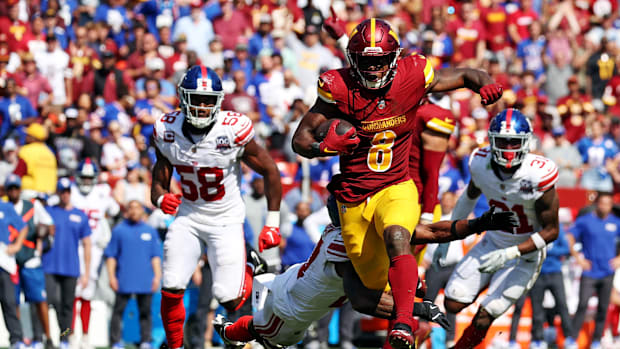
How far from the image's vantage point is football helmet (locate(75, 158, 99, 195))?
432 inches

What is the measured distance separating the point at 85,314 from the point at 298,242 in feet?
7.65

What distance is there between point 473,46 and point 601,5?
3004mm

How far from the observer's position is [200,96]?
741 cm

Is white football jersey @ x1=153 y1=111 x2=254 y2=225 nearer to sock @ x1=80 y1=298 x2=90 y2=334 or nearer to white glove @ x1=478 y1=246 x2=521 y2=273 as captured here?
white glove @ x1=478 y1=246 x2=521 y2=273

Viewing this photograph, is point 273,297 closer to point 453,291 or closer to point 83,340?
point 453,291

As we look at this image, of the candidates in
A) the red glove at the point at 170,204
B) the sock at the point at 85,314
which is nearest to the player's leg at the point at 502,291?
the red glove at the point at 170,204

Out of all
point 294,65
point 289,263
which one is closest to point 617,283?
point 289,263

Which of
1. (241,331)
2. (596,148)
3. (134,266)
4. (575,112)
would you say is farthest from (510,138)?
(575,112)

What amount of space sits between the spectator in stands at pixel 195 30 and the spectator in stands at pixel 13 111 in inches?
115

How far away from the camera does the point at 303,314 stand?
22.1 feet

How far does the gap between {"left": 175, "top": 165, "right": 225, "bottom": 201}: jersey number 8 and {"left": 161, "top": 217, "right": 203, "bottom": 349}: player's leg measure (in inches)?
8.4

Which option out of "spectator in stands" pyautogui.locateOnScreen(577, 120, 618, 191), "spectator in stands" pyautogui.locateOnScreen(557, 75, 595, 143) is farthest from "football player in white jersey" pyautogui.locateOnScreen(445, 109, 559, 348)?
"spectator in stands" pyautogui.locateOnScreen(557, 75, 595, 143)

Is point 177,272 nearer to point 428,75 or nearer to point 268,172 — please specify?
point 268,172

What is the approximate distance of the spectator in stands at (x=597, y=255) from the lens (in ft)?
36.6
